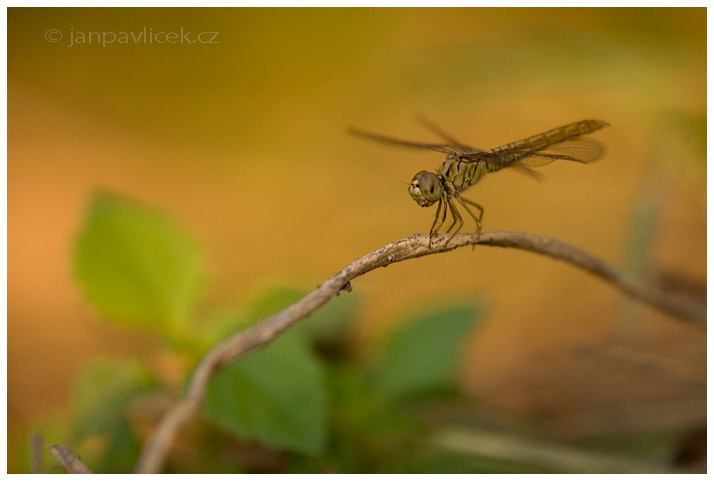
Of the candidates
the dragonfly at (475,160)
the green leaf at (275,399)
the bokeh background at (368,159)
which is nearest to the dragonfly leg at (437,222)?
the dragonfly at (475,160)

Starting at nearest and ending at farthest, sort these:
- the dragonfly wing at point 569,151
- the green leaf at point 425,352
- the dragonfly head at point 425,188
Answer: the dragonfly head at point 425,188, the dragonfly wing at point 569,151, the green leaf at point 425,352

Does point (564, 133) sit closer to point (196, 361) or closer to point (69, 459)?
point (196, 361)

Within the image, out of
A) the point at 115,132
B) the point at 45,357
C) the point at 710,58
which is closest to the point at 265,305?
the point at 45,357

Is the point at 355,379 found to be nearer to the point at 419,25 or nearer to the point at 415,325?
the point at 415,325

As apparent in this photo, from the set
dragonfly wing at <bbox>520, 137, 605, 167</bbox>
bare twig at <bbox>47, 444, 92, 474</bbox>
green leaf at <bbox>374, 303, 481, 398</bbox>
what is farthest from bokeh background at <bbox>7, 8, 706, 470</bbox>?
bare twig at <bbox>47, 444, 92, 474</bbox>

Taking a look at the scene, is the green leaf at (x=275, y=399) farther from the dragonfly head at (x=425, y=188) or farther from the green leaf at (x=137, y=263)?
the dragonfly head at (x=425, y=188)

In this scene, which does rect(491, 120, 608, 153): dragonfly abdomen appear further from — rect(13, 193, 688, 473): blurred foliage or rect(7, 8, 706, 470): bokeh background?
rect(7, 8, 706, 470): bokeh background

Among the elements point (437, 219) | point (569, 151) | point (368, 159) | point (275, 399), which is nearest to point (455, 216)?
point (437, 219)
